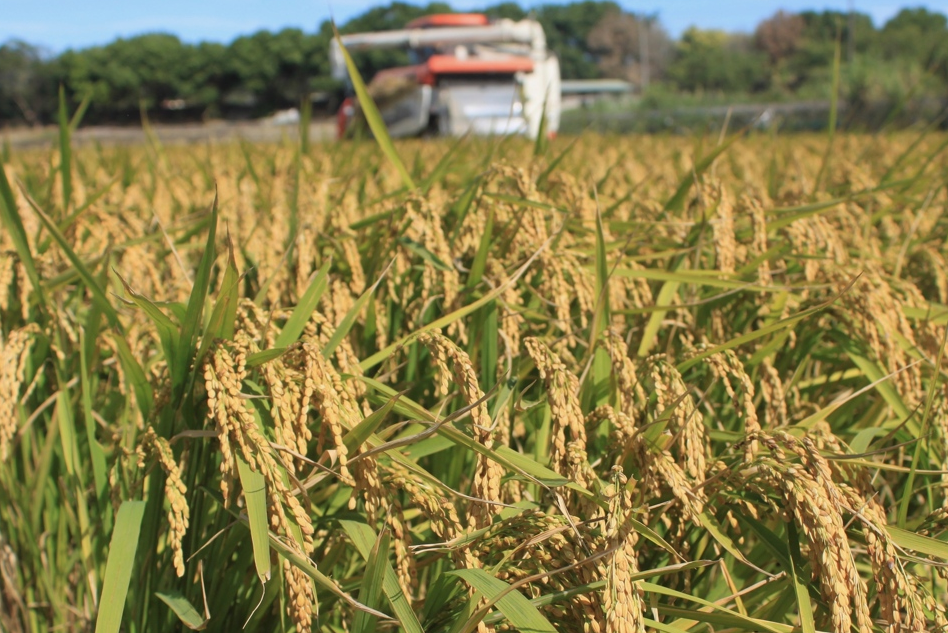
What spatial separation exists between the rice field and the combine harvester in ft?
25.8

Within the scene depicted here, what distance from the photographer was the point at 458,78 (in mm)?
18312

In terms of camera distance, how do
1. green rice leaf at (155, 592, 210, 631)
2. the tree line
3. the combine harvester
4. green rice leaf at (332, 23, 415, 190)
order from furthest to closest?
1. the tree line
2. the combine harvester
3. green rice leaf at (332, 23, 415, 190)
4. green rice leaf at (155, 592, 210, 631)

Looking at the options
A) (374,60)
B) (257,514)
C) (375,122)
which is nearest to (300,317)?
(257,514)

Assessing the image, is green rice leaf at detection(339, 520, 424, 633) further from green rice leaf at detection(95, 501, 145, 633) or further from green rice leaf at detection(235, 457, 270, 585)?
green rice leaf at detection(95, 501, 145, 633)

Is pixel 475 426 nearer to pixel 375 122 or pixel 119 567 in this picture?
pixel 119 567

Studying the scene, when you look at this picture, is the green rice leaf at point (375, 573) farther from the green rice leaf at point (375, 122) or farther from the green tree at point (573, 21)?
the green tree at point (573, 21)

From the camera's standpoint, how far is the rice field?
976 mm

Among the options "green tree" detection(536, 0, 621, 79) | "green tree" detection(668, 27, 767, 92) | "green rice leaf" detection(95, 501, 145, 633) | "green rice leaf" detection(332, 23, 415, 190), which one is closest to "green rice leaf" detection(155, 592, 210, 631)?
"green rice leaf" detection(95, 501, 145, 633)

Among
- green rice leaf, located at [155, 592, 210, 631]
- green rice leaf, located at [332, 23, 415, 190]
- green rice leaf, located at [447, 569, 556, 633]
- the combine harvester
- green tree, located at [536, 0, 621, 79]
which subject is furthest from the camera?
green tree, located at [536, 0, 621, 79]

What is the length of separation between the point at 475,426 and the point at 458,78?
18195 millimetres

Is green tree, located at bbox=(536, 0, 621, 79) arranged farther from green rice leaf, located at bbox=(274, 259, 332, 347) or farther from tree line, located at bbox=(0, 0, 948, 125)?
green rice leaf, located at bbox=(274, 259, 332, 347)

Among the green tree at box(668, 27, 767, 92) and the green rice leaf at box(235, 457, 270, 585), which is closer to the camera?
the green rice leaf at box(235, 457, 270, 585)

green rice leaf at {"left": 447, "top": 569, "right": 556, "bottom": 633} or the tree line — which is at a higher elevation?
the tree line

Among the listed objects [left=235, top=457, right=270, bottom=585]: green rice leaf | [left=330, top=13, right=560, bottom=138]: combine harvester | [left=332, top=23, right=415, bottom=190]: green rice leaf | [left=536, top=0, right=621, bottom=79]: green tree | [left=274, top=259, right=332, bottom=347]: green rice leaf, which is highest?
[left=536, top=0, right=621, bottom=79]: green tree
